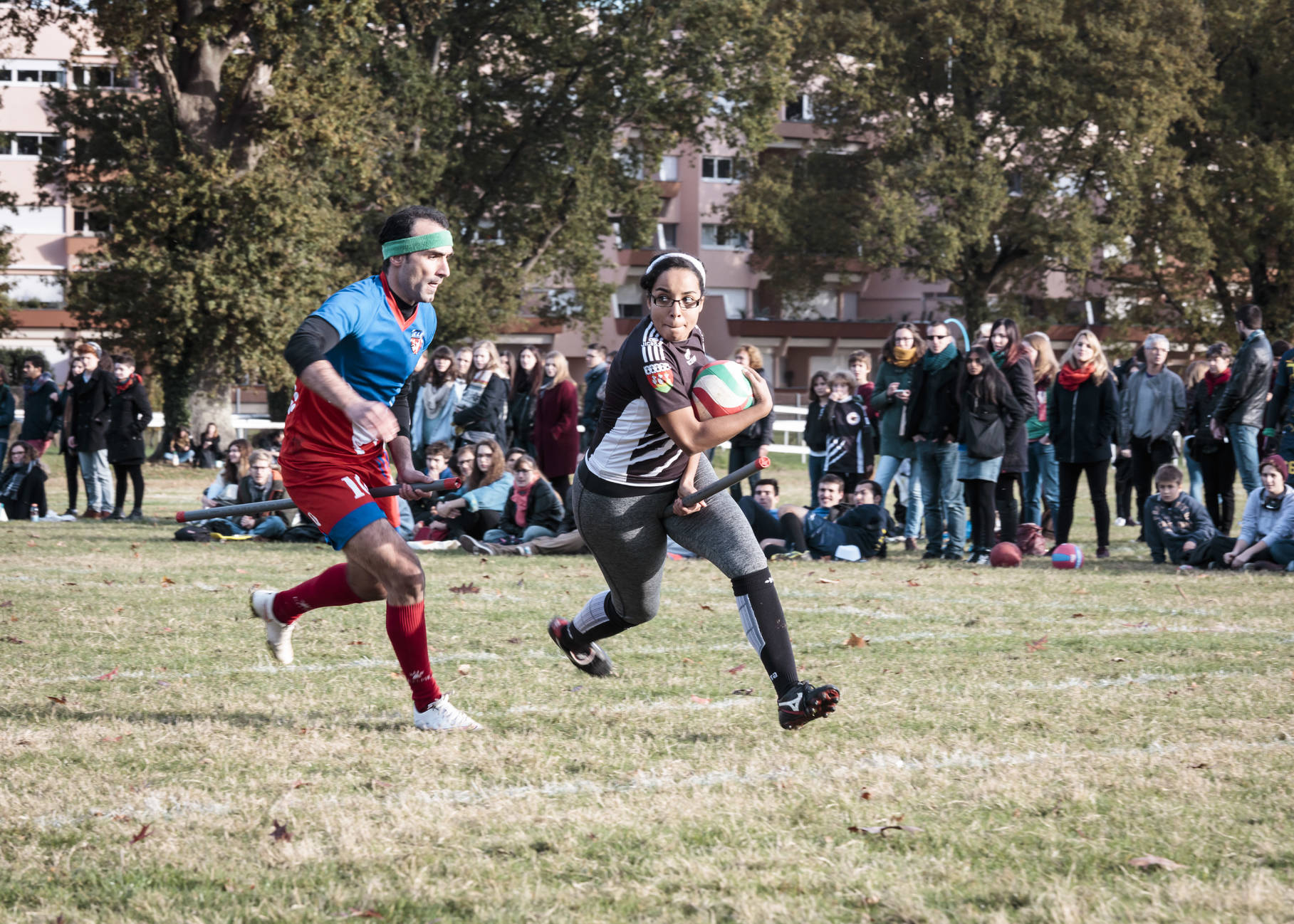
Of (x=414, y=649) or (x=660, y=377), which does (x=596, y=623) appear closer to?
(x=414, y=649)

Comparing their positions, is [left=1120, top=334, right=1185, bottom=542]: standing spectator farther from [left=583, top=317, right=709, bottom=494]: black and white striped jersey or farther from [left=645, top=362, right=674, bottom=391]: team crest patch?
[left=645, top=362, right=674, bottom=391]: team crest patch

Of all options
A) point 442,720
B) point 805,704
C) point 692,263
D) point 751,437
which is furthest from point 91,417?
point 805,704

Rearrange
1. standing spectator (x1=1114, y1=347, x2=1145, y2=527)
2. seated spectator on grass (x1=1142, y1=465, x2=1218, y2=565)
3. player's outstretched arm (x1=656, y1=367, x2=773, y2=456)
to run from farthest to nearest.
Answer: standing spectator (x1=1114, y1=347, x2=1145, y2=527) < seated spectator on grass (x1=1142, y1=465, x2=1218, y2=565) < player's outstretched arm (x1=656, y1=367, x2=773, y2=456)

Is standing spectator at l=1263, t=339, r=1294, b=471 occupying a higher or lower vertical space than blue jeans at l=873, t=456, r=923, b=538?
higher

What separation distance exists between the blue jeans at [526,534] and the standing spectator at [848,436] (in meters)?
3.23

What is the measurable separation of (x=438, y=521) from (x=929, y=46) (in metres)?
35.6

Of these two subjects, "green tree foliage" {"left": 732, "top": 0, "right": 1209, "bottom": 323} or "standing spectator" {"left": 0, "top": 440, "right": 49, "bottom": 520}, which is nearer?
"standing spectator" {"left": 0, "top": 440, "right": 49, "bottom": 520}

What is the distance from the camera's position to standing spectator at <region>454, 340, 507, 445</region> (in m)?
15.7

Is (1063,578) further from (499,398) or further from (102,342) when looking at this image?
(102,342)

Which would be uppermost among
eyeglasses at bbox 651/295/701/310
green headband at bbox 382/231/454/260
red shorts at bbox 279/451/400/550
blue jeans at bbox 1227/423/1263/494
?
green headband at bbox 382/231/454/260

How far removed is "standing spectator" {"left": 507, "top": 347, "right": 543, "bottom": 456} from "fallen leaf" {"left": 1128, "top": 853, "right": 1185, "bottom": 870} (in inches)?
519

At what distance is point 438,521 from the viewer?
49.6 ft

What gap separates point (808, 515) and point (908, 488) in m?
1.76

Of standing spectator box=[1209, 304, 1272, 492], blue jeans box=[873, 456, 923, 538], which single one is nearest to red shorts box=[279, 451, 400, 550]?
blue jeans box=[873, 456, 923, 538]
